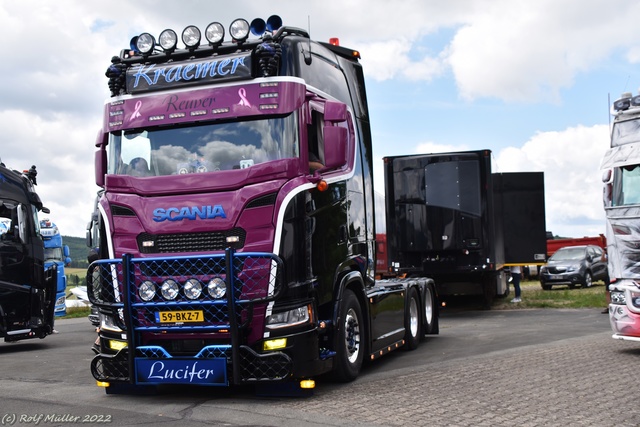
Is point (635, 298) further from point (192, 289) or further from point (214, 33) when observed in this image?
point (214, 33)

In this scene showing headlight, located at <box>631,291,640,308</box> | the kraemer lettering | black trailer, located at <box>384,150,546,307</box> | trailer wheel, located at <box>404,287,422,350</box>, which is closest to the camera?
the kraemer lettering

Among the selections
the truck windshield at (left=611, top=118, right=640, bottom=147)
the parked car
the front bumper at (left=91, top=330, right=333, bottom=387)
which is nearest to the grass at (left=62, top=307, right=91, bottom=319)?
the parked car

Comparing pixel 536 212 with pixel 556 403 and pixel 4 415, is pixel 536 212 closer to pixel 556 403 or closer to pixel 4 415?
pixel 556 403

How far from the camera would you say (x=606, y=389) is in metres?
A: 8.56

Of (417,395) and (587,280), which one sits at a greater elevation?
(587,280)

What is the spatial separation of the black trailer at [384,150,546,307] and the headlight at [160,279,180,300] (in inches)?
438

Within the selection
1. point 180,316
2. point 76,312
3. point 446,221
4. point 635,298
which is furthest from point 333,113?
point 76,312

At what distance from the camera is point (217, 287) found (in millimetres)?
8164

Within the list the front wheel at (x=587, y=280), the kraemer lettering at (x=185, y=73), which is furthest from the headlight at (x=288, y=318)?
the front wheel at (x=587, y=280)

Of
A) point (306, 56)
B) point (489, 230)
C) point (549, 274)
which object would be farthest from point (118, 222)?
point (549, 274)

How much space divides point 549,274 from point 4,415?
24177mm

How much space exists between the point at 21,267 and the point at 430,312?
7543mm

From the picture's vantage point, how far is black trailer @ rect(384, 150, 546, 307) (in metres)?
18.3

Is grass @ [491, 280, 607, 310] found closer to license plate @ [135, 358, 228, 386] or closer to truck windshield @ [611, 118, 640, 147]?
truck windshield @ [611, 118, 640, 147]
